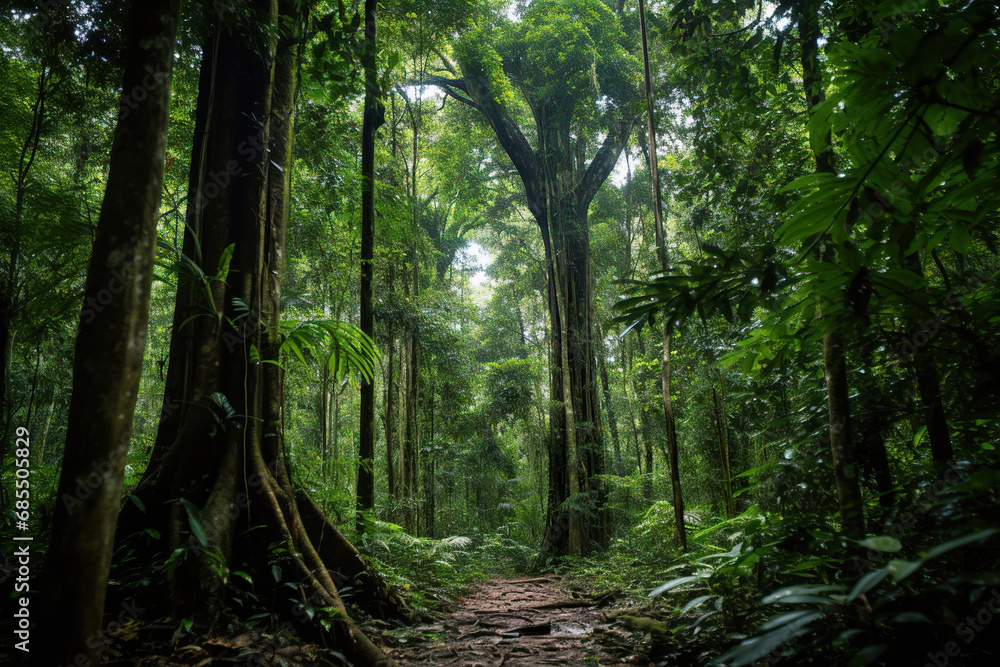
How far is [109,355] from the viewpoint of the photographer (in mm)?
1585

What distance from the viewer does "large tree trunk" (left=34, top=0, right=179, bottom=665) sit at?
145cm

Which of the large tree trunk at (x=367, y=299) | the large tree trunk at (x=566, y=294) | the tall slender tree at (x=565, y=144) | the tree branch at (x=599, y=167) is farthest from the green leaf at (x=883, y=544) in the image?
the tree branch at (x=599, y=167)

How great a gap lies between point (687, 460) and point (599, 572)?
3.17 m

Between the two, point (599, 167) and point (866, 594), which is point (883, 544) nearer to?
point (866, 594)

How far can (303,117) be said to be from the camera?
5664 mm

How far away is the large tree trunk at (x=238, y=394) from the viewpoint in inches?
104

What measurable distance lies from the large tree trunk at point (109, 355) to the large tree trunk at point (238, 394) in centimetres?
103

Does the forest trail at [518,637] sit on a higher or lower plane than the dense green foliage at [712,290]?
lower

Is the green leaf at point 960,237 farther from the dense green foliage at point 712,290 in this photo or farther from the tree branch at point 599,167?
the tree branch at point 599,167

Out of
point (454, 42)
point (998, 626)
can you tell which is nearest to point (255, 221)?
point (998, 626)

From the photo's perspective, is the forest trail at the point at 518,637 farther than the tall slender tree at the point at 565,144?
No

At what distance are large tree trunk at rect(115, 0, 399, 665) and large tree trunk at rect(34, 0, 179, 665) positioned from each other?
1.03m

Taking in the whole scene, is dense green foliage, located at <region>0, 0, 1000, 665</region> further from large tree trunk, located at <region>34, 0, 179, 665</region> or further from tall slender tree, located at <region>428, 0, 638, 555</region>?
large tree trunk, located at <region>34, 0, 179, 665</region>

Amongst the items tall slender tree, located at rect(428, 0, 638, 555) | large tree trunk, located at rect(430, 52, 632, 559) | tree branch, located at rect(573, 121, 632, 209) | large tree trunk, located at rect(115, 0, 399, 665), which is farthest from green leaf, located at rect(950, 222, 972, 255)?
tree branch, located at rect(573, 121, 632, 209)
